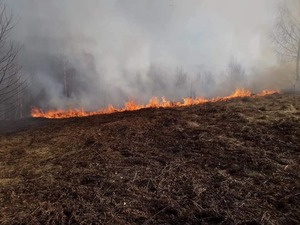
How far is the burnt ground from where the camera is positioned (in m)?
4.07

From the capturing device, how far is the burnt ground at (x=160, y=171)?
407 cm

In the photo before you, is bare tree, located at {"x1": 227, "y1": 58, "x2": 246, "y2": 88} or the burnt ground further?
bare tree, located at {"x1": 227, "y1": 58, "x2": 246, "y2": 88}

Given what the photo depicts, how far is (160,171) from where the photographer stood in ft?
17.2

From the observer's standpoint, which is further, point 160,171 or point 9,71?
point 9,71

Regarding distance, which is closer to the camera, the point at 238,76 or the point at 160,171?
the point at 160,171

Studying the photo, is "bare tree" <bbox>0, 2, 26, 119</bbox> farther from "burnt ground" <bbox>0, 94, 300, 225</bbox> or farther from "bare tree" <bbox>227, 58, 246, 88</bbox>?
"bare tree" <bbox>227, 58, 246, 88</bbox>

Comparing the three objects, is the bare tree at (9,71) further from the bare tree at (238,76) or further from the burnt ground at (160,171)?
the bare tree at (238,76)

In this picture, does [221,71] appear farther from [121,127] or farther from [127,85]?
[121,127]

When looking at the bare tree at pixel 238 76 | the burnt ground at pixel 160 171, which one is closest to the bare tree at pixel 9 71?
the burnt ground at pixel 160 171

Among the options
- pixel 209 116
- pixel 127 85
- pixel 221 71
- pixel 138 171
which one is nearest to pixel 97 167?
pixel 138 171

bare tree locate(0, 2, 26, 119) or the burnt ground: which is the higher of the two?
bare tree locate(0, 2, 26, 119)

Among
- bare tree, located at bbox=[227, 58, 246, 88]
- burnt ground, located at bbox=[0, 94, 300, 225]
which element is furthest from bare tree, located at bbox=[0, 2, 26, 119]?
bare tree, located at bbox=[227, 58, 246, 88]

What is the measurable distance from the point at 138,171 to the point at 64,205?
1425 millimetres

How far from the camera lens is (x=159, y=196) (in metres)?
4.47
